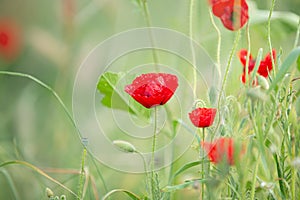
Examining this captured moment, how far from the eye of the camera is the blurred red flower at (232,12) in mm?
1004

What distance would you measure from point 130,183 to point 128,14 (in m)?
0.77

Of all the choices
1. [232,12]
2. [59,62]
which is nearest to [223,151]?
[232,12]

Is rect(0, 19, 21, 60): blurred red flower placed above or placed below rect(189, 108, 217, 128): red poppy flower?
above

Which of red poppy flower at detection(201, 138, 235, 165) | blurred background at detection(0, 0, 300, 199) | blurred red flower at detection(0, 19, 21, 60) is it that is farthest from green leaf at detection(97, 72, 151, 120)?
blurred red flower at detection(0, 19, 21, 60)

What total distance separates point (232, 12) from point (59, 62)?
0.83 metres

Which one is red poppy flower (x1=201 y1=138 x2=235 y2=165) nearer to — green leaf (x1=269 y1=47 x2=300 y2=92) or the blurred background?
green leaf (x1=269 y1=47 x2=300 y2=92)

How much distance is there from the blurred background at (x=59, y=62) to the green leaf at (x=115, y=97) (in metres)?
0.14

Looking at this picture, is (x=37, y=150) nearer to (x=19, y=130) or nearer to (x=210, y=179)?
(x=19, y=130)

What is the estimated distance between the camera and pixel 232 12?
1.01 metres

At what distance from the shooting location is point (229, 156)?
2.88 feet

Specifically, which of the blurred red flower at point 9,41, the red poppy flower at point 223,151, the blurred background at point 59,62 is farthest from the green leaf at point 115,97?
the blurred red flower at point 9,41

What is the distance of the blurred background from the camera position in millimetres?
1488

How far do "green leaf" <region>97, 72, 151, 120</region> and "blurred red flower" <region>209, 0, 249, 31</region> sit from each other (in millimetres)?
194

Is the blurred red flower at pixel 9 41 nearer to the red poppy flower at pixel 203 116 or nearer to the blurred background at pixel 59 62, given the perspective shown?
the blurred background at pixel 59 62
